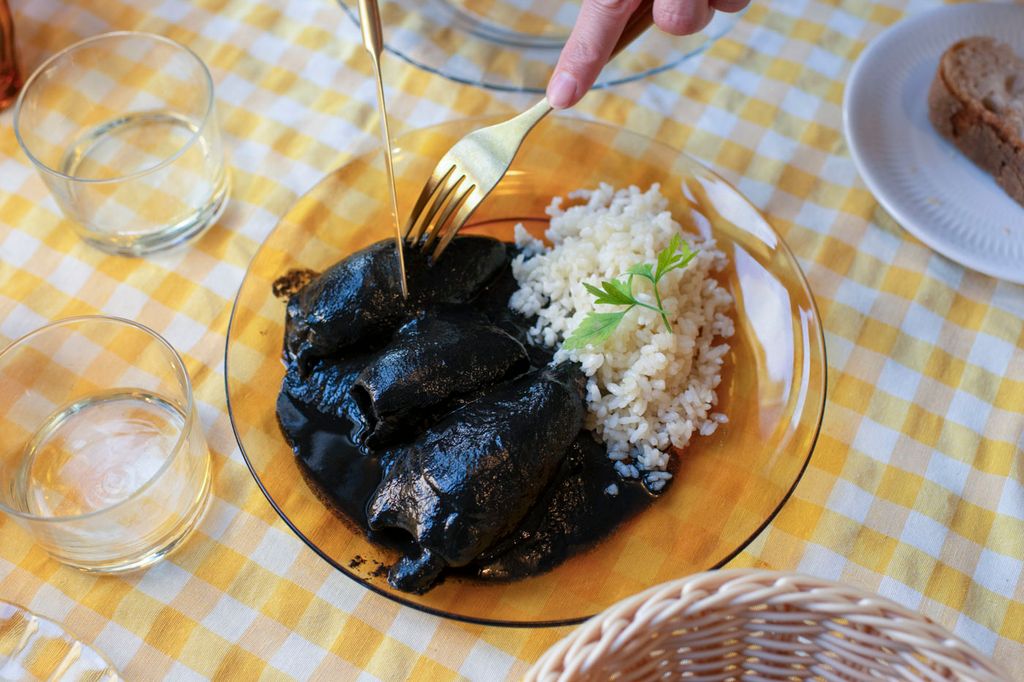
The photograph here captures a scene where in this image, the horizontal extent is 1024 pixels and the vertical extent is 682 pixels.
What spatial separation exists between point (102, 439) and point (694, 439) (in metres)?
0.93

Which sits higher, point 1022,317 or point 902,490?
point 1022,317

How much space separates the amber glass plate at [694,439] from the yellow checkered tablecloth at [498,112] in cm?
13

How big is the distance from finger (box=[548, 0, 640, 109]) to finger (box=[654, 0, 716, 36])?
0.04m

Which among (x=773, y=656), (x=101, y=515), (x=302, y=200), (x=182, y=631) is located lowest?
(x=182, y=631)

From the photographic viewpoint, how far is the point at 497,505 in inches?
48.7

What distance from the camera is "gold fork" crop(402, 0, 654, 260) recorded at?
4.86 ft

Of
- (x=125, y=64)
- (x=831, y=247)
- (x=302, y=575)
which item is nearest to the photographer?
(x=302, y=575)

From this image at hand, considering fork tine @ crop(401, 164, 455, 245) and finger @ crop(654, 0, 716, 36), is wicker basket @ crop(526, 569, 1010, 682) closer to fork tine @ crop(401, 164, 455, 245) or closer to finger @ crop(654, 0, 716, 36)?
fork tine @ crop(401, 164, 455, 245)

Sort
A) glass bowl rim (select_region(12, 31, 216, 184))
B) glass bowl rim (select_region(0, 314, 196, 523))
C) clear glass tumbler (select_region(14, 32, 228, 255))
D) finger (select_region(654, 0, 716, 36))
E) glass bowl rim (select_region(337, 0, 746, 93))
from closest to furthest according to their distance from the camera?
glass bowl rim (select_region(0, 314, 196, 523)) → finger (select_region(654, 0, 716, 36)) → glass bowl rim (select_region(12, 31, 216, 184)) → clear glass tumbler (select_region(14, 32, 228, 255)) → glass bowl rim (select_region(337, 0, 746, 93))

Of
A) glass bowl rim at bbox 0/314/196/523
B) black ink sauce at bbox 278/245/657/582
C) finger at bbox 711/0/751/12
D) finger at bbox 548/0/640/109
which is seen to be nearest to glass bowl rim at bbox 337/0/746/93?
finger at bbox 711/0/751/12

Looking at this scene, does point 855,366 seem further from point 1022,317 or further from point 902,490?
point 1022,317

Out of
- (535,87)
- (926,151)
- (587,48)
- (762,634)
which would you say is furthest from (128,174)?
(926,151)

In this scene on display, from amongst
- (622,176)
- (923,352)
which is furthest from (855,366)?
(622,176)

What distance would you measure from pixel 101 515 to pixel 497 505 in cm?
54
